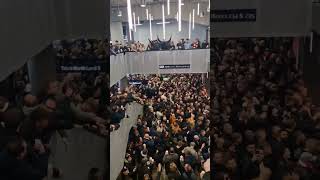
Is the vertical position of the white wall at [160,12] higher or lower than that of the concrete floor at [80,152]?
higher

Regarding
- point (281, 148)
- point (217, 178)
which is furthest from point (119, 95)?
point (281, 148)

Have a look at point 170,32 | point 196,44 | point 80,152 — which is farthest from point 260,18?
point 80,152

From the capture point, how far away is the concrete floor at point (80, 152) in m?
4.81

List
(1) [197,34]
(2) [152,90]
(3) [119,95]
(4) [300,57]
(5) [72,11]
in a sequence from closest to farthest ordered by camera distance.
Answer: (4) [300,57], (5) [72,11], (3) [119,95], (1) [197,34], (2) [152,90]

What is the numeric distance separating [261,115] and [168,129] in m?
1.75

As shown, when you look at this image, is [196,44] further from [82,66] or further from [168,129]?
[82,66]

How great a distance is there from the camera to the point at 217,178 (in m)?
4.66

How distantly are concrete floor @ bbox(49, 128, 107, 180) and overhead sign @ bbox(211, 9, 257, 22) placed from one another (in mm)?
1889

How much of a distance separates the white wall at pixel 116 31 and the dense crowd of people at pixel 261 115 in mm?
1202

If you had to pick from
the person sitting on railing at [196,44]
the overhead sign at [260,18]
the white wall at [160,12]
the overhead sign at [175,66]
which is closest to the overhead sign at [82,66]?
the white wall at [160,12]

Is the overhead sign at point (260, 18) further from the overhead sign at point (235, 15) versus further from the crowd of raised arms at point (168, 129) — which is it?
the crowd of raised arms at point (168, 129)

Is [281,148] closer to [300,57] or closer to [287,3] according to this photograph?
[300,57]

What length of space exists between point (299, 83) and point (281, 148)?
0.72 m

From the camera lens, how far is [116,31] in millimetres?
5102
